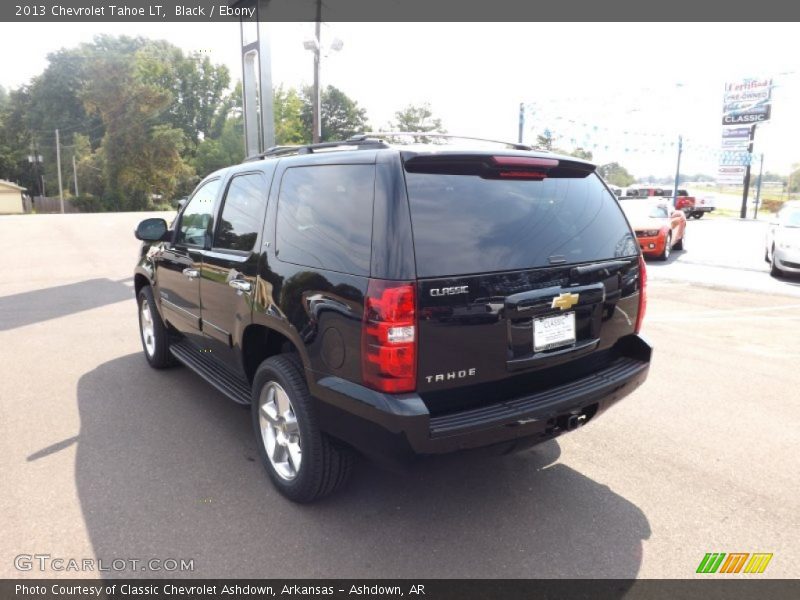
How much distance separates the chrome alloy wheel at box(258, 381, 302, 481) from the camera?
3.17 metres

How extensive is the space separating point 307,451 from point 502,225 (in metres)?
1.53

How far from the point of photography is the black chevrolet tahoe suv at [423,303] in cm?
253

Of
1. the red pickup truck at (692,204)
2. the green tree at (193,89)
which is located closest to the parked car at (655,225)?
the red pickup truck at (692,204)

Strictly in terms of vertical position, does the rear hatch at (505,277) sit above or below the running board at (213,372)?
above

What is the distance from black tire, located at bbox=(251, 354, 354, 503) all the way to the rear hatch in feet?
2.27

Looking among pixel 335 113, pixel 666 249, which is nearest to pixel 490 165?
pixel 666 249

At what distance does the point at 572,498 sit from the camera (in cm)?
324

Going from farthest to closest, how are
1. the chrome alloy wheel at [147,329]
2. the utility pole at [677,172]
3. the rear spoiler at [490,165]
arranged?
the utility pole at [677,172], the chrome alloy wheel at [147,329], the rear spoiler at [490,165]

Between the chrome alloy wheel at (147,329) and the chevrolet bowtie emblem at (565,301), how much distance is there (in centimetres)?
403

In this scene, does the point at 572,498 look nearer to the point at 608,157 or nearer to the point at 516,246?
the point at 516,246

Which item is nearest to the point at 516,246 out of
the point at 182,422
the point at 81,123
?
the point at 182,422

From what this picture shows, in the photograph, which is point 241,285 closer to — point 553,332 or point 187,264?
point 187,264

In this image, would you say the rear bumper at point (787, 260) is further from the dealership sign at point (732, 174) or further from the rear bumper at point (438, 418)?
the dealership sign at point (732, 174)

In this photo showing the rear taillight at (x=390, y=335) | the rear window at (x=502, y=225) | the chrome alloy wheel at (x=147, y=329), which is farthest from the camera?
the chrome alloy wheel at (x=147, y=329)
